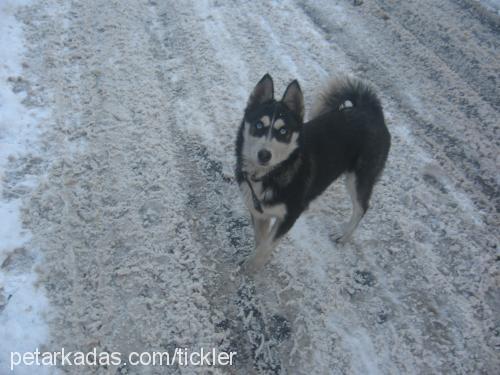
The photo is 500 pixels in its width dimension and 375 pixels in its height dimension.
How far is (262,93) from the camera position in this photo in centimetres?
278

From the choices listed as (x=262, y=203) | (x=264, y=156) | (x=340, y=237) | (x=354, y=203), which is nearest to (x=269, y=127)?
(x=264, y=156)

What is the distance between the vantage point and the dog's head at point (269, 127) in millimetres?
2605

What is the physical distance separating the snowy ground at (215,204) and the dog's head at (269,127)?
969 millimetres

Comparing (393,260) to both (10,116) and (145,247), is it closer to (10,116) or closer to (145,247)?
(145,247)

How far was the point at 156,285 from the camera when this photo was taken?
2928 mm

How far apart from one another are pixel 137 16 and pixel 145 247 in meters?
3.74

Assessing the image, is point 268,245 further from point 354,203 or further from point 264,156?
point 354,203

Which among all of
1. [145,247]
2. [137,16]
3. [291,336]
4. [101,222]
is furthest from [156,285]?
[137,16]

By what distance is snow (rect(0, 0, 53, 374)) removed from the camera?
2516 mm

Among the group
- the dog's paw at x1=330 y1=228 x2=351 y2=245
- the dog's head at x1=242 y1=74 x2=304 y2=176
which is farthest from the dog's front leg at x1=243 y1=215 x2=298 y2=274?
the dog's paw at x1=330 y1=228 x2=351 y2=245

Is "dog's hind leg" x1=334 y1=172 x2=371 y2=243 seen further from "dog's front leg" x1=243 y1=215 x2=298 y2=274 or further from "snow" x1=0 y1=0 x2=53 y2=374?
"snow" x1=0 y1=0 x2=53 y2=374

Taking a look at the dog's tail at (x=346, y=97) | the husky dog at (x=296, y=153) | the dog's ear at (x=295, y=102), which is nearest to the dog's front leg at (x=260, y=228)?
the husky dog at (x=296, y=153)

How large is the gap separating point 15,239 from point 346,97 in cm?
299

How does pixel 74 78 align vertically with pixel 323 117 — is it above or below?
below
